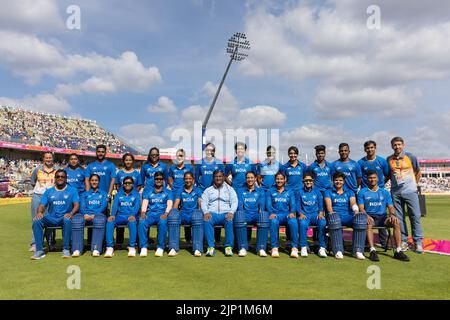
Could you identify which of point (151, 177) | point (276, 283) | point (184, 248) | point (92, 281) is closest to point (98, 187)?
point (151, 177)

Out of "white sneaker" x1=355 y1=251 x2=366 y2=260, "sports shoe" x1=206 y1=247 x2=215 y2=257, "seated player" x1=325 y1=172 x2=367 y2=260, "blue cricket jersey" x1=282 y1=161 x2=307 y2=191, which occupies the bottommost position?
"white sneaker" x1=355 y1=251 x2=366 y2=260

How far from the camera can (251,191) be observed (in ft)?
21.2

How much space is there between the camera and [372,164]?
6.61 m

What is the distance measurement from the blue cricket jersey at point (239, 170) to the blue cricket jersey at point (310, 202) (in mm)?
1235

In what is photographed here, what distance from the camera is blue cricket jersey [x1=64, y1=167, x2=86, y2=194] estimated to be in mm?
6715

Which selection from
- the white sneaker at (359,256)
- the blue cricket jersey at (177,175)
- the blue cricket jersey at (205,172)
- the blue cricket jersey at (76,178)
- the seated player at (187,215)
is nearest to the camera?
the white sneaker at (359,256)

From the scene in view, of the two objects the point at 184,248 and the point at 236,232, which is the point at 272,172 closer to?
the point at 236,232

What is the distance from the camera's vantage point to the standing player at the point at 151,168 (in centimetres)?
688

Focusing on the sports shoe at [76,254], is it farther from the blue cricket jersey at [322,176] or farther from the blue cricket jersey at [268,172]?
the blue cricket jersey at [322,176]

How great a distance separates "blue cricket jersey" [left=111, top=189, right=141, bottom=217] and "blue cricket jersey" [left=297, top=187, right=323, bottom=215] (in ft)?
9.39

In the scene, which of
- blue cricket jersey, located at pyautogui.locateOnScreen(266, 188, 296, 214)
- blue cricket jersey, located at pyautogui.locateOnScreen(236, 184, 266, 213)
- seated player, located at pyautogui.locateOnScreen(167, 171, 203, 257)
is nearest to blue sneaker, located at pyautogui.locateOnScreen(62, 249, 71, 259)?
seated player, located at pyautogui.locateOnScreen(167, 171, 203, 257)

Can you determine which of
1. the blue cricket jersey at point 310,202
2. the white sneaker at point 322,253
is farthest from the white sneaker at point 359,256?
the blue cricket jersey at point 310,202

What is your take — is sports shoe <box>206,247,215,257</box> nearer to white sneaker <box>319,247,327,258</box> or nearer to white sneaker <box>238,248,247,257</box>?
white sneaker <box>238,248,247,257</box>
